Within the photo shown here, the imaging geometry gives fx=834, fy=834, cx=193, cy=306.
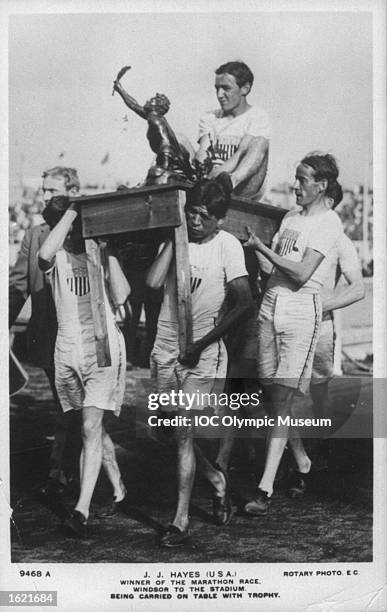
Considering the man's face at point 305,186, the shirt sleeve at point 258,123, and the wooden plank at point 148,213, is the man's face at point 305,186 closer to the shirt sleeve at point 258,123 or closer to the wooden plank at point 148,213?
the wooden plank at point 148,213

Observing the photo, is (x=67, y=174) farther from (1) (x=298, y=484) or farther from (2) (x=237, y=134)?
(1) (x=298, y=484)

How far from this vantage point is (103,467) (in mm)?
3566

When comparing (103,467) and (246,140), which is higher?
(246,140)

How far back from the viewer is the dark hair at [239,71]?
3504mm

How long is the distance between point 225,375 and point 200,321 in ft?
0.84

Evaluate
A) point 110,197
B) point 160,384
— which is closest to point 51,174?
point 110,197

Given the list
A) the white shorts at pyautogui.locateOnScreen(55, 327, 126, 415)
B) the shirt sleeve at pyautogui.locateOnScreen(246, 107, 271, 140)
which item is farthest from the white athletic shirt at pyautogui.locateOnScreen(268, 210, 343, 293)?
the white shorts at pyautogui.locateOnScreen(55, 327, 126, 415)

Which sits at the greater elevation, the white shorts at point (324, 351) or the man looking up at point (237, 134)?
the man looking up at point (237, 134)

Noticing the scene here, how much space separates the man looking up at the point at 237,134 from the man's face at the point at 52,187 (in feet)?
1.90

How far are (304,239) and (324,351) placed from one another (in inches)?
19.1

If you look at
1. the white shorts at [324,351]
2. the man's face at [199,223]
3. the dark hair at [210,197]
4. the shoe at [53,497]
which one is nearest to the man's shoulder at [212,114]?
the dark hair at [210,197]

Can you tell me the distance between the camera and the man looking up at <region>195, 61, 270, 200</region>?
350 cm

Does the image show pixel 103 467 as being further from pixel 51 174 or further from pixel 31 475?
pixel 51 174

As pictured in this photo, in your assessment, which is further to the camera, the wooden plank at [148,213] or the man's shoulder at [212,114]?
the man's shoulder at [212,114]
